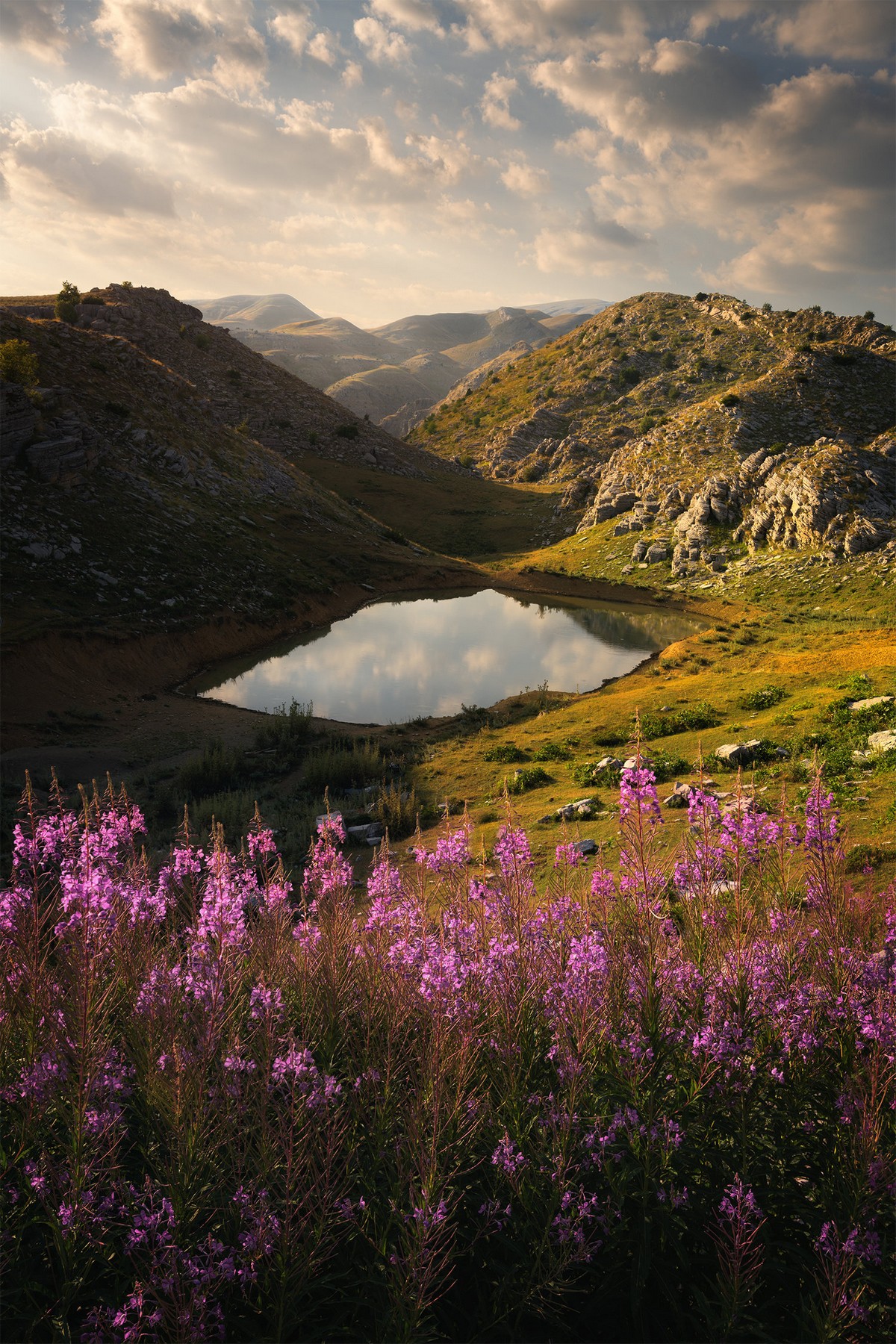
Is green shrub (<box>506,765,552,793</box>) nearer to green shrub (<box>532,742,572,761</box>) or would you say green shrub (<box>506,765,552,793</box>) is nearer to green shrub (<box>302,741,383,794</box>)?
green shrub (<box>532,742,572,761</box>)

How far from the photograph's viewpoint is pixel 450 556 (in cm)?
7125

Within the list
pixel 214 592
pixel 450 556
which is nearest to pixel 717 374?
pixel 450 556

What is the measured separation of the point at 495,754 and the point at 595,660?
17.7 meters

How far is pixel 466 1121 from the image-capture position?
375cm

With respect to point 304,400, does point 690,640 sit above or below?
below

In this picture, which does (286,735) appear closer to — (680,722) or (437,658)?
(680,722)

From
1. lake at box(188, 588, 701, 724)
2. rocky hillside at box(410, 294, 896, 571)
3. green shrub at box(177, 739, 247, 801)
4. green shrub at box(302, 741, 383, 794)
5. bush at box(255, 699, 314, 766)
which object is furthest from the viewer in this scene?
rocky hillside at box(410, 294, 896, 571)

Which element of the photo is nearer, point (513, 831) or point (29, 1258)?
point (29, 1258)

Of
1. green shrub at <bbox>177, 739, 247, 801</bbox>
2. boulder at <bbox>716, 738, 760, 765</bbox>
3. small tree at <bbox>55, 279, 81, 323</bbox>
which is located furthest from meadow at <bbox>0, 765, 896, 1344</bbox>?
small tree at <bbox>55, 279, 81, 323</bbox>

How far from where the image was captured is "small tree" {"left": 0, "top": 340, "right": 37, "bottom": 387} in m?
41.9

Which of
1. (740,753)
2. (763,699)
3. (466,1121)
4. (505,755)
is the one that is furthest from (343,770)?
(466,1121)

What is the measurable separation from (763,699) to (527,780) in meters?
8.87

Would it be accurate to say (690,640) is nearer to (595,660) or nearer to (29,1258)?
(595,660)

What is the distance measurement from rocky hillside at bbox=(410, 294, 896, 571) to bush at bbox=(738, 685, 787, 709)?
3141cm
